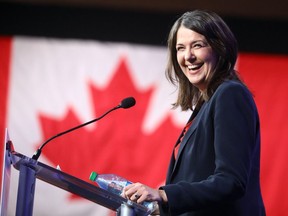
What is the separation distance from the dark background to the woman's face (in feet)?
7.07

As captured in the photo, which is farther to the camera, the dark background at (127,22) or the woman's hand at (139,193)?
the dark background at (127,22)

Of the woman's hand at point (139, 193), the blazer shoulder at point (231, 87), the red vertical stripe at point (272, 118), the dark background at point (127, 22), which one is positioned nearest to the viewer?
the woman's hand at point (139, 193)

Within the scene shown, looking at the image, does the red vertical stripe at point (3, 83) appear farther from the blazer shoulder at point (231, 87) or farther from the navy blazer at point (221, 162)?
the blazer shoulder at point (231, 87)

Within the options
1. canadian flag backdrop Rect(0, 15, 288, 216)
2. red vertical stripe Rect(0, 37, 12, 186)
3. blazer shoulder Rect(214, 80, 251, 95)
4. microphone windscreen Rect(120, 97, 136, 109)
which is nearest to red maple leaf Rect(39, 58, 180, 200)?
canadian flag backdrop Rect(0, 15, 288, 216)

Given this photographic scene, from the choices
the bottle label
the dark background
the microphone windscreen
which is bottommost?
the bottle label

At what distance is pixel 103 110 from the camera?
12.1 ft

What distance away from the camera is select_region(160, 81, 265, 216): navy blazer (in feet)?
4.46

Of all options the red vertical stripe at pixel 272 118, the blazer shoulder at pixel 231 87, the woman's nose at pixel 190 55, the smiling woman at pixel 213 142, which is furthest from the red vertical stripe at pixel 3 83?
the blazer shoulder at pixel 231 87

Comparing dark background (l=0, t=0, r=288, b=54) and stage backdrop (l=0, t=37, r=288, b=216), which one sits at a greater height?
dark background (l=0, t=0, r=288, b=54)

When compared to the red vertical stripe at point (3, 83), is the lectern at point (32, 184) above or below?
below

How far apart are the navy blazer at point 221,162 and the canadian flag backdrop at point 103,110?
2.11 metres

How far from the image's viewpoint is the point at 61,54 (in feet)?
12.3

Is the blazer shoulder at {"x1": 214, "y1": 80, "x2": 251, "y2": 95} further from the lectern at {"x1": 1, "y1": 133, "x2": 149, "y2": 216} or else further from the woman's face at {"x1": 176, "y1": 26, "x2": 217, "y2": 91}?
the lectern at {"x1": 1, "y1": 133, "x2": 149, "y2": 216}

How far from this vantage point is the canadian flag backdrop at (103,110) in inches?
143
